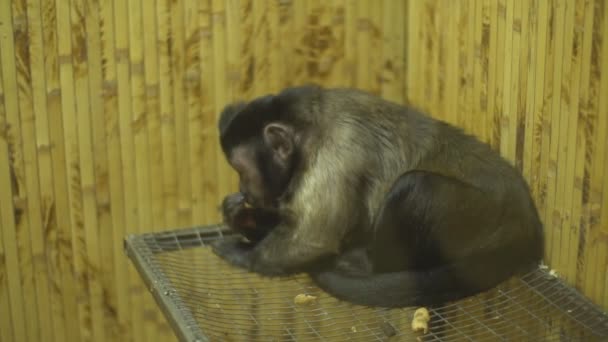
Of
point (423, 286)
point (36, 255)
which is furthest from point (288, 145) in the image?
point (36, 255)

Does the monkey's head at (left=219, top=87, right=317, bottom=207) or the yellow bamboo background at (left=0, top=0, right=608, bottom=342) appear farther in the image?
the yellow bamboo background at (left=0, top=0, right=608, bottom=342)

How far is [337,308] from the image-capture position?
9.07 feet

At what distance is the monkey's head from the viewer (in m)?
2.60

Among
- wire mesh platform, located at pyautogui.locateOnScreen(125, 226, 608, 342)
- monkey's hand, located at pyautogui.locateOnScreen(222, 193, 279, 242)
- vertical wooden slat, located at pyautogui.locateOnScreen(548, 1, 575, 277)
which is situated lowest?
wire mesh platform, located at pyautogui.locateOnScreen(125, 226, 608, 342)

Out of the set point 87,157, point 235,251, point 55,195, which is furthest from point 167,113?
point 235,251

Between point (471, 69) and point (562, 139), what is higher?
point (471, 69)

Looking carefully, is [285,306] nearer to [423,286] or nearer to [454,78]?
[423,286]

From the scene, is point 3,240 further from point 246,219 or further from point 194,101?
point 246,219

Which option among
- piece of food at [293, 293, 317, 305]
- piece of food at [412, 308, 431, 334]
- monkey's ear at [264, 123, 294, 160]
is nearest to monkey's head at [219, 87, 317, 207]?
monkey's ear at [264, 123, 294, 160]

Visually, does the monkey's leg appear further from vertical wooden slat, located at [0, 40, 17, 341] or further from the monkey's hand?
vertical wooden slat, located at [0, 40, 17, 341]

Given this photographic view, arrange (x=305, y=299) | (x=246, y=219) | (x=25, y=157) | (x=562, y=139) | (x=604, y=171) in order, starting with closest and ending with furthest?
(x=604, y=171) → (x=562, y=139) → (x=305, y=299) → (x=246, y=219) → (x=25, y=157)

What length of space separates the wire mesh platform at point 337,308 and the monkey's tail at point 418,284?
0.26ft

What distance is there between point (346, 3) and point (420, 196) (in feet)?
3.62

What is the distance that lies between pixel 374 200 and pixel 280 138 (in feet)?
0.97
